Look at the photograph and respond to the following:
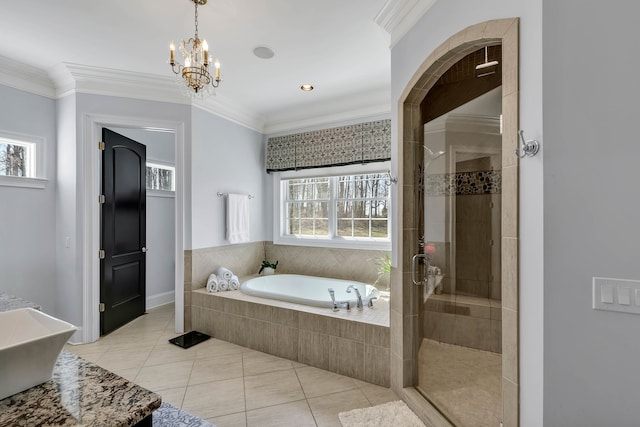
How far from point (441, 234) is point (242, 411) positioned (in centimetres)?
186

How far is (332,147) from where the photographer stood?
3936 mm

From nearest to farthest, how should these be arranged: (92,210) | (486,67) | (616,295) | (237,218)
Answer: (616,295), (486,67), (92,210), (237,218)

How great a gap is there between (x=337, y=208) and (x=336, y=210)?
0.10ft

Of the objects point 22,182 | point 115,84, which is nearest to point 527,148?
point 115,84

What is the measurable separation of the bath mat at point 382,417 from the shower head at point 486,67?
221 cm

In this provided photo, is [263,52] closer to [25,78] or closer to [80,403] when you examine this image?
[25,78]

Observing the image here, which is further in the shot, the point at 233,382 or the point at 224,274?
the point at 224,274

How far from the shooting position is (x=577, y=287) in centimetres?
115

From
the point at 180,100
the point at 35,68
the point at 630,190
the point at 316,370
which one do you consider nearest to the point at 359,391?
the point at 316,370

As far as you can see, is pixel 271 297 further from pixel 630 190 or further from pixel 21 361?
pixel 630 190

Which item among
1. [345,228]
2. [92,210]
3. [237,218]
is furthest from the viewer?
[345,228]

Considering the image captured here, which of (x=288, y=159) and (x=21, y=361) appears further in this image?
(x=288, y=159)

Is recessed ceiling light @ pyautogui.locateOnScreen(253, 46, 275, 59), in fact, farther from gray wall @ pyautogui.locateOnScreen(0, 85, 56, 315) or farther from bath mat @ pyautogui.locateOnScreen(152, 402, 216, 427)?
bath mat @ pyautogui.locateOnScreen(152, 402, 216, 427)

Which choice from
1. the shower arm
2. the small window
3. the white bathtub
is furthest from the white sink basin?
the small window
